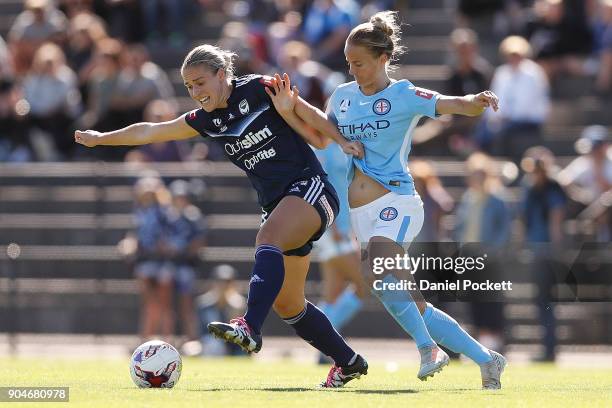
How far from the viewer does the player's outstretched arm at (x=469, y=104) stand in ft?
28.5

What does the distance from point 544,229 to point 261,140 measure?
718cm

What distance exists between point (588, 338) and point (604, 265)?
89 cm

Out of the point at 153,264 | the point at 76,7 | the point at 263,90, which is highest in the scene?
the point at 263,90

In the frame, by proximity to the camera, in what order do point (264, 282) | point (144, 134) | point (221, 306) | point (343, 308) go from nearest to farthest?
1. point (264, 282)
2. point (144, 134)
3. point (343, 308)
4. point (221, 306)

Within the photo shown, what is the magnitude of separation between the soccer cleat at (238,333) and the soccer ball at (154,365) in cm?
87

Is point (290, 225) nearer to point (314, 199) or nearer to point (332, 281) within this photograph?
point (314, 199)

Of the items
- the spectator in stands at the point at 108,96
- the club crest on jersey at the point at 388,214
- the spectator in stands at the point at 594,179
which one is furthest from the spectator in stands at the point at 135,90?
the club crest on jersey at the point at 388,214

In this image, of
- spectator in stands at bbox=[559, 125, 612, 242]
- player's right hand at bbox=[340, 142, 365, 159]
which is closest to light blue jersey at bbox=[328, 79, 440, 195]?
player's right hand at bbox=[340, 142, 365, 159]

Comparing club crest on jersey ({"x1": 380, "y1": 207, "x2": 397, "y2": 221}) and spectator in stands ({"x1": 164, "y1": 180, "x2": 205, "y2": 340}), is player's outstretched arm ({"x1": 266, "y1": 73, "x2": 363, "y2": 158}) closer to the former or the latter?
club crest on jersey ({"x1": 380, "y1": 207, "x2": 397, "y2": 221})

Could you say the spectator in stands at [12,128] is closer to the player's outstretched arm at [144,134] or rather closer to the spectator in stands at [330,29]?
the spectator in stands at [330,29]

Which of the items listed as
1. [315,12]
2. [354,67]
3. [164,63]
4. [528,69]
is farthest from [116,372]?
[164,63]

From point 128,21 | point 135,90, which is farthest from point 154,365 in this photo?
point 128,21

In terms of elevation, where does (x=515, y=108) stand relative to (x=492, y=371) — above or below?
above

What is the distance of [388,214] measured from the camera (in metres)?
9.16
